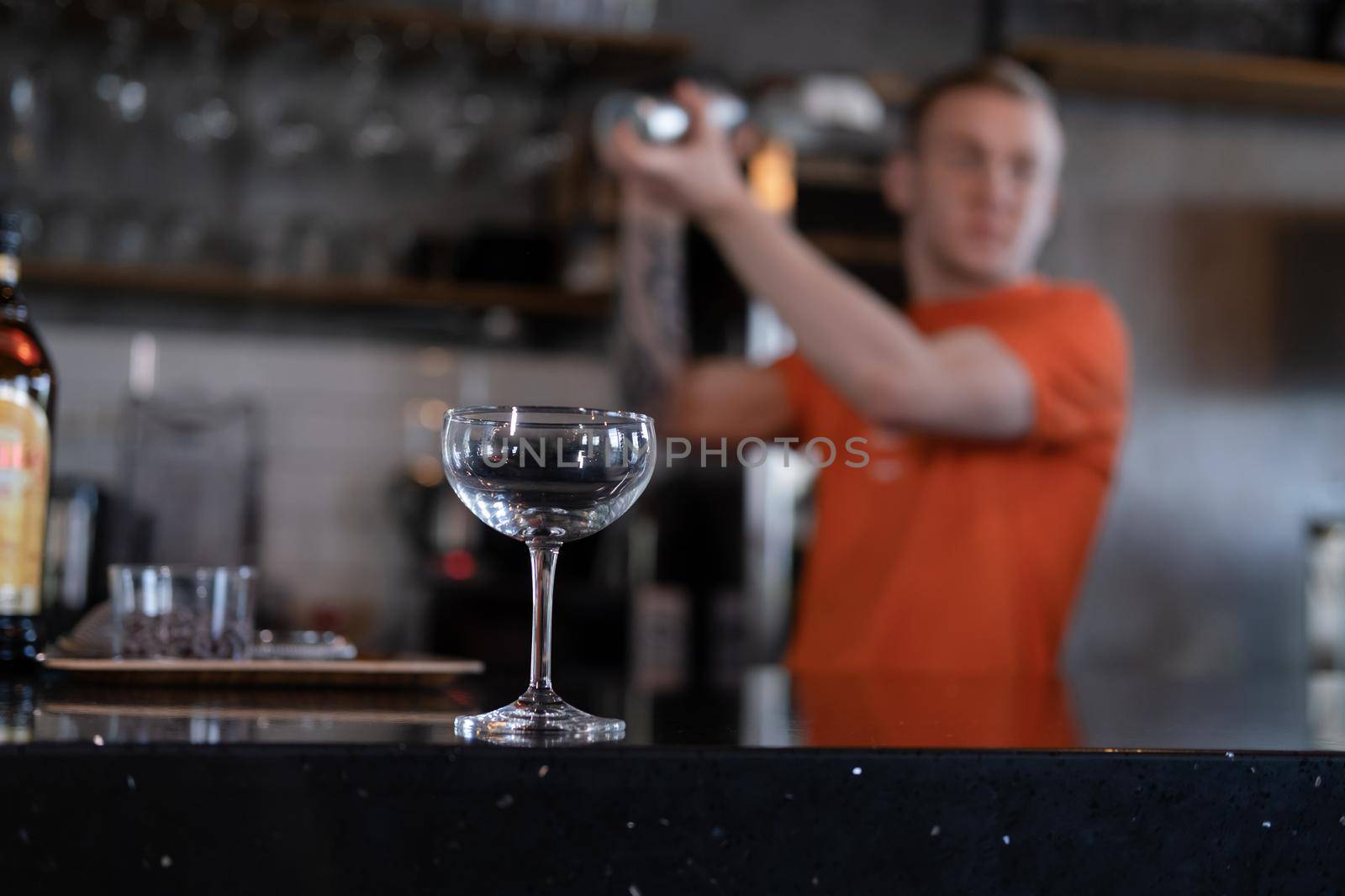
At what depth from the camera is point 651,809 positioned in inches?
21.6

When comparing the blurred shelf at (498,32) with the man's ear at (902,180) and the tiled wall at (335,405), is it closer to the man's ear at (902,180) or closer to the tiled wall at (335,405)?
the tiled wall at (335,405)

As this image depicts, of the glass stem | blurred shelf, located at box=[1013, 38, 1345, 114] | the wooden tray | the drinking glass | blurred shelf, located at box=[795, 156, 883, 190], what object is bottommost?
the wooden tray

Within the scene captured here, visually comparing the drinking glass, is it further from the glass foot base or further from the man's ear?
the man's ear

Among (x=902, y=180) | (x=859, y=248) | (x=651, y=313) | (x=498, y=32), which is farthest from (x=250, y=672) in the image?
(x=498, y=32)

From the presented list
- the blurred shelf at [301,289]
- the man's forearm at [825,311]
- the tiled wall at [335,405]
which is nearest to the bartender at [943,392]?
the man's forearm at [825,311]

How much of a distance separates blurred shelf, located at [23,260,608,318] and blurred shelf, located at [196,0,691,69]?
490mm

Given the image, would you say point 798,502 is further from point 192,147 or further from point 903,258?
point 192,147

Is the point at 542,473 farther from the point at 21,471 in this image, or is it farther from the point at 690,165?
the point at 690,165

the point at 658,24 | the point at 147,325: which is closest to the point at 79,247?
the point at 147,325

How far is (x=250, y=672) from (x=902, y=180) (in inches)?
54.0

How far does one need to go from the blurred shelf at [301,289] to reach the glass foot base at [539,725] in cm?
241

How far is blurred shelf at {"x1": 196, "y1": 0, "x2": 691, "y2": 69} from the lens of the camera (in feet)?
9.37

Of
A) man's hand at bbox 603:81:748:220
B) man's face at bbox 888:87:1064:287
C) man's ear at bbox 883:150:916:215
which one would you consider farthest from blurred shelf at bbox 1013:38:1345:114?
man's hand at bbox 603:81:748:220

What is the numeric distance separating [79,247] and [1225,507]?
7.44 feet
